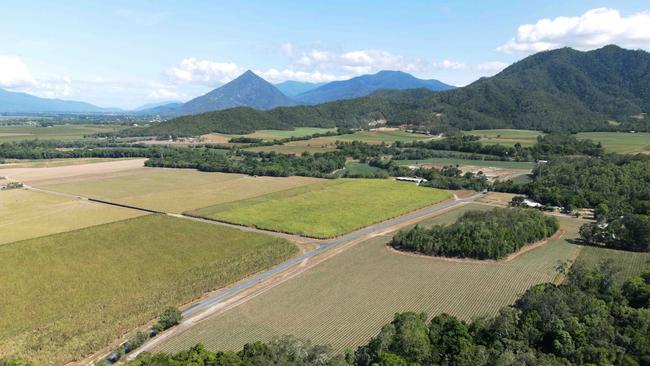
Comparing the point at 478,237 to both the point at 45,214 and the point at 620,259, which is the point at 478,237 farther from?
the point at 45,214

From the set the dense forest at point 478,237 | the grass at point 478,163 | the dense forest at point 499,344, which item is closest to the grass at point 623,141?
the grass at point 478,163

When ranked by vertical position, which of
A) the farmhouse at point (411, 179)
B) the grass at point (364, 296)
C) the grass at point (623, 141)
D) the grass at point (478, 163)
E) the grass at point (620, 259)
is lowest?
the grass at point (364, 296)

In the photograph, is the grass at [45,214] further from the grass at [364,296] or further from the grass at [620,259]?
the grass at [620,259]

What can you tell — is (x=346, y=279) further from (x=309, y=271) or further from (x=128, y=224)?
(x=128, y=224)

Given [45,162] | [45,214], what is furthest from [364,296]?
[45,162]

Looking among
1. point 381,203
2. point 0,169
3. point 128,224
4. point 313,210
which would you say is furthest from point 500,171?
point 0,169
